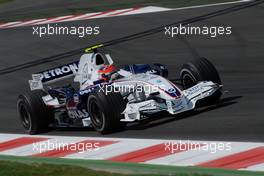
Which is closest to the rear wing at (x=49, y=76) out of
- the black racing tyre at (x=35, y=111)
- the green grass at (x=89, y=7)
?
the black racing tyre at (x=35, y=111)

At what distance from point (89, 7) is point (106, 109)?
17610mm

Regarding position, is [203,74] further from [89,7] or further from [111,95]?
[89,7]

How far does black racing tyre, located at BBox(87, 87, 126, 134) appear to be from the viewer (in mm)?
13398

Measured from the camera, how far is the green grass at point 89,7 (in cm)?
2823

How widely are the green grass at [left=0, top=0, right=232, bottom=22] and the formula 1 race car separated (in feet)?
42.1

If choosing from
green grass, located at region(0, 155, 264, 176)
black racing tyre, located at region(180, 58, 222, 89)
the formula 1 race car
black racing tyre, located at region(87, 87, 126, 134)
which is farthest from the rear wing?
green grass, located at region(0, 155, 264, 176)

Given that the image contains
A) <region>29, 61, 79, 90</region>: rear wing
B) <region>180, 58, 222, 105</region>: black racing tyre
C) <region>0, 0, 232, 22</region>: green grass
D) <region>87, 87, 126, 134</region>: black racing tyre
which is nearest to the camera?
<region>87, 87, 126, 134</region>: black racing tyre

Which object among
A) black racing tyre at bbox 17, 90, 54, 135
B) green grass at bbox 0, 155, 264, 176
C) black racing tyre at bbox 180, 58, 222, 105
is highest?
black racing tyre at bbox 180, 58, 222, 105

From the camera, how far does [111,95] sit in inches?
530

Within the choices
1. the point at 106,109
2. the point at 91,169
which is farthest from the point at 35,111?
the point at 91,169

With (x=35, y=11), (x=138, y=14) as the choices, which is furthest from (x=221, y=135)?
(x=35, y=11)

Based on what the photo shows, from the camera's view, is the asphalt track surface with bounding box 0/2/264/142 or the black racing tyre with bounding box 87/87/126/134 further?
the asphalt track surface with bounding box 0/2/264/142

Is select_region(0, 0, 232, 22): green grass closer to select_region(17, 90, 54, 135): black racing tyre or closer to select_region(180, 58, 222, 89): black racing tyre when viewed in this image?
select_region(180, 58, 222, 89): black racing tyre

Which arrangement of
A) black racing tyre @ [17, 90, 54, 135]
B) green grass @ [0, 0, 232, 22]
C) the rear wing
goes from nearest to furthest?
black racing tyre @ [17, 90, 54, 135]
the rear wing
green grass @ [0, 0, 232, 22]
